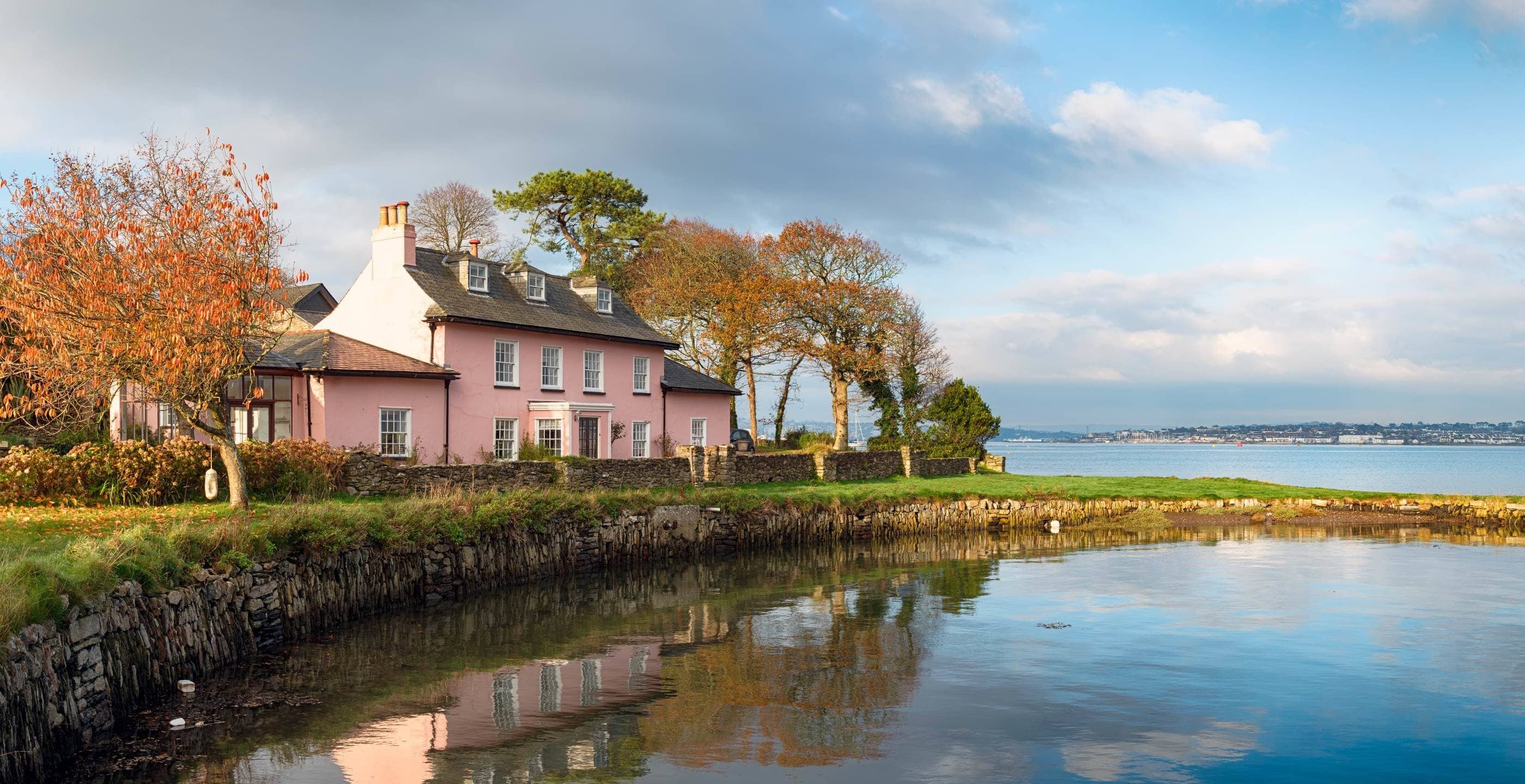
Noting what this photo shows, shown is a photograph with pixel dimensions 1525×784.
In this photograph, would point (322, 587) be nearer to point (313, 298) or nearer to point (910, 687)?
point (910, 687)

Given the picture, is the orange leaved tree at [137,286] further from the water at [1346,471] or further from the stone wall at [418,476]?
the water at [1346,471]

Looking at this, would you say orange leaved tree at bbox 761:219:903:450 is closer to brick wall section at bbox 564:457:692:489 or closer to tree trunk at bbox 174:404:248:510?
brick wall section at bbox 564:457:692:489

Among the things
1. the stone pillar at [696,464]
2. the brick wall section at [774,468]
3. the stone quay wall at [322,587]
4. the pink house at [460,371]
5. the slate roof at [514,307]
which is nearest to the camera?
the stone quay wall at [322,587]

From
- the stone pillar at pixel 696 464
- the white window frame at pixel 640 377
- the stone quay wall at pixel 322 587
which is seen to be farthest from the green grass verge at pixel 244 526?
the white window frame at pixel 640 377

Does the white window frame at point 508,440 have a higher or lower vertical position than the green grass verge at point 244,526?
higher

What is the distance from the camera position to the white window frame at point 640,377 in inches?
1548

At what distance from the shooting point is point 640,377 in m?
39.9

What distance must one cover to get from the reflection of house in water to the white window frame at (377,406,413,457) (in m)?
17.3

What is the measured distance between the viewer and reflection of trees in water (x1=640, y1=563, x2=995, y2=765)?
11.2 metres

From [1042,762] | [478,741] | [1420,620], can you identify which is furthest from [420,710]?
[1420,620]

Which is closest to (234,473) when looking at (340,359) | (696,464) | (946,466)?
(340,359)

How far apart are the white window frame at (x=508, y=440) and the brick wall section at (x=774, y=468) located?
7.50 meters

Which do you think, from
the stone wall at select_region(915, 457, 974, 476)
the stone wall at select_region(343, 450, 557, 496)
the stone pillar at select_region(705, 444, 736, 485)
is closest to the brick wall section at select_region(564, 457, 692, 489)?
the stone pillar at select_region(705, 444, 736, 485)

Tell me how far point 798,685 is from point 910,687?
1452mm
